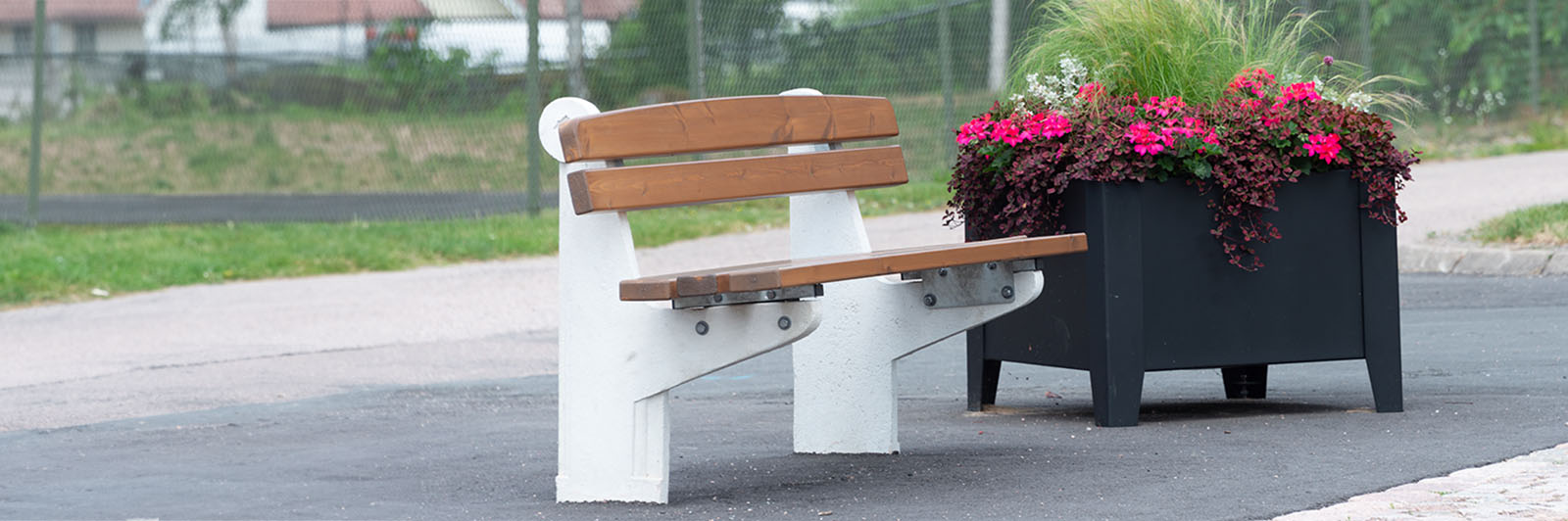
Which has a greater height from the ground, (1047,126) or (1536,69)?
(1536,69)

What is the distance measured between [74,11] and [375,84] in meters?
2.42

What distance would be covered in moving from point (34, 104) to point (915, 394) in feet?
29.8

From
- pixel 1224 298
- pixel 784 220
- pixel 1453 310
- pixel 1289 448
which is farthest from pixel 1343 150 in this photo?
pixel 784 220

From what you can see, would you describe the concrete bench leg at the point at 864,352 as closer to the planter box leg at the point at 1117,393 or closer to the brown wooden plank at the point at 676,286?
the planter box leg at the point at 1117,393

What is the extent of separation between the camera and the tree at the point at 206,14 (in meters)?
13.7

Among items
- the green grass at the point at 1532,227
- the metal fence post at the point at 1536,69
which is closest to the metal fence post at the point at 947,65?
the green grass at the point at 1532,227

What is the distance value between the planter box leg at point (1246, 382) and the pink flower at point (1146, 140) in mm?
1048

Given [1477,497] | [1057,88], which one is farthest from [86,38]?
[1477,497]

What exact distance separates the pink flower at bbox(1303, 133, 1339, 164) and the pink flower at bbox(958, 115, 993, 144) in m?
0.90

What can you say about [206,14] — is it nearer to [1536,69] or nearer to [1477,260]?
[1477,260]

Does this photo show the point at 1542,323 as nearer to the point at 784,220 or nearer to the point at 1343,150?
the point at 1343,150

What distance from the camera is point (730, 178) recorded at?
13.8 ft

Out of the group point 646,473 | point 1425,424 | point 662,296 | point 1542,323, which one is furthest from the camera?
point 1542,323

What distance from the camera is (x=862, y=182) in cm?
462
